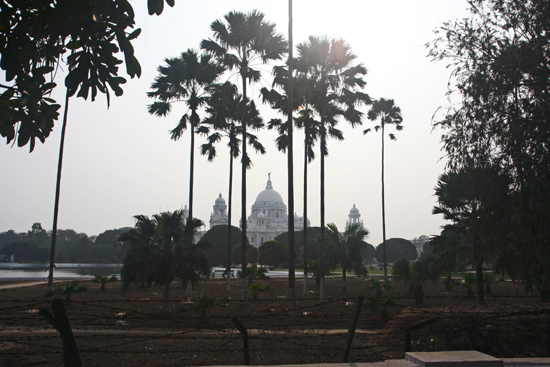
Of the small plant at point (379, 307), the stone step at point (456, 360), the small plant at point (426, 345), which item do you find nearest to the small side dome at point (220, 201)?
the small plant at point (379, 307)

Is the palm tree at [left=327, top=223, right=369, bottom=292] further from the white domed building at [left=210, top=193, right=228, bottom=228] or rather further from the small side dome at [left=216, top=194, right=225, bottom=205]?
the small side dome at [left=216, top=194, right=225, bottom=205]

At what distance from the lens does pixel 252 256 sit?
55000mm

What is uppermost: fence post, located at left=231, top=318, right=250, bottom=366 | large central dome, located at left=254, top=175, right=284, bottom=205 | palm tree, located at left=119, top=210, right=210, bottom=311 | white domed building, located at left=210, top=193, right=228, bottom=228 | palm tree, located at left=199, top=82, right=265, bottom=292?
large central dome, located at left=254, top=175, right=284, bottom=205

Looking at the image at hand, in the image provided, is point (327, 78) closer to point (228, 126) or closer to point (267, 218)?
point (228, 126)

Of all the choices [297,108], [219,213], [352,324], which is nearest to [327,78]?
[297,108]

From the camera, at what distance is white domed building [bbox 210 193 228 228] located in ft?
484

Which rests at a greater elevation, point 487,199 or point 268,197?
point 268,197

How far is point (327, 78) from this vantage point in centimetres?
2336

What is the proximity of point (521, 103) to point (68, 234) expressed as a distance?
531 ft

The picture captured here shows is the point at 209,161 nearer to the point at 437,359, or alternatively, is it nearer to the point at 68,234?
the point at 437,359

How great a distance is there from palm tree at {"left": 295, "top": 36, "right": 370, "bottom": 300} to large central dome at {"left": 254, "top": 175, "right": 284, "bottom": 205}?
438 feet

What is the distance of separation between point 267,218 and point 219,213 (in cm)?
1521

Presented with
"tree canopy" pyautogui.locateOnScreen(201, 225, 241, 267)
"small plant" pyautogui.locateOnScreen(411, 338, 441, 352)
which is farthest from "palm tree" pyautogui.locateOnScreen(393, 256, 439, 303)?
"tree canopy" pyautogui.locateOnScreen(201, 225, 241, 267)

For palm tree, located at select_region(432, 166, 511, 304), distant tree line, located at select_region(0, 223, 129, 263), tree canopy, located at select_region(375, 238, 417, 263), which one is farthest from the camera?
distant tree line, located at select_region(0, 223, 129, 263)
